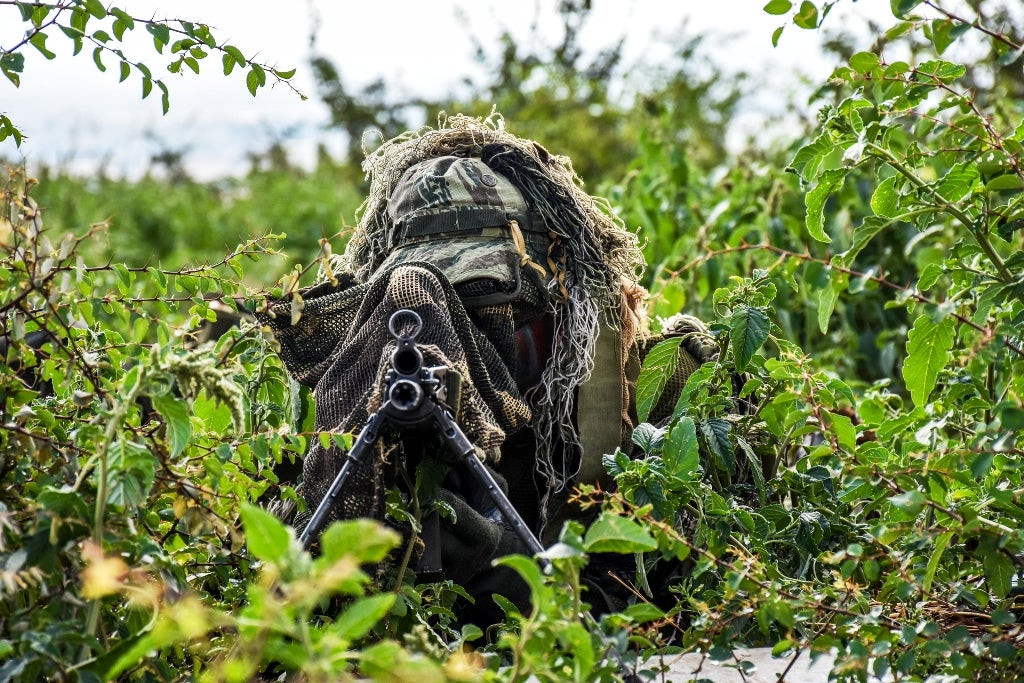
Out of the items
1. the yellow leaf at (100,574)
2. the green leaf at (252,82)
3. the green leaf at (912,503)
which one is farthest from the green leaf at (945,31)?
the yellow leaf at (100,574)

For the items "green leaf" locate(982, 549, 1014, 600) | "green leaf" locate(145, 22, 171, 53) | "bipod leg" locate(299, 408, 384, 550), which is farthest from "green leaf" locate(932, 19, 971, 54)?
"green leaf" locate(145, 22, 171, 53)

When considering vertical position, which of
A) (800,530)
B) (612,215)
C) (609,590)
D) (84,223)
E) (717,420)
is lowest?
(609,590)

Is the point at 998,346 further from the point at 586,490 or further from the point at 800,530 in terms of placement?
the point at 586,490

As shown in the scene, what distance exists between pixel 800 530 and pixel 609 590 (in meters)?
0.65

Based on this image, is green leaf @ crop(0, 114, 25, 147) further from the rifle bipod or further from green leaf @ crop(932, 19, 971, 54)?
green leaf @ crop(932, 19, 971, 54)

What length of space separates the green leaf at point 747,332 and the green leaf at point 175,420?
1119 mm

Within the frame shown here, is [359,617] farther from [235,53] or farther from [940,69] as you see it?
[940,69]

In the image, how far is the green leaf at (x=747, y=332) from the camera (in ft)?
7.70

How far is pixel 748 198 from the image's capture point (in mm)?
5465

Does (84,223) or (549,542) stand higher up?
(84,223)

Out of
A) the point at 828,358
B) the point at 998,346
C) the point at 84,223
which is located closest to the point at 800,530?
the point at 998,346

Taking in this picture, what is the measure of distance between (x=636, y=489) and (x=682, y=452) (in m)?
0.13

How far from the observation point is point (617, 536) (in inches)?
65.0

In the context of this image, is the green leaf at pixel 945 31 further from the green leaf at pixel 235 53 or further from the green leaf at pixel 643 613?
the green leaf at pixel 235 53
